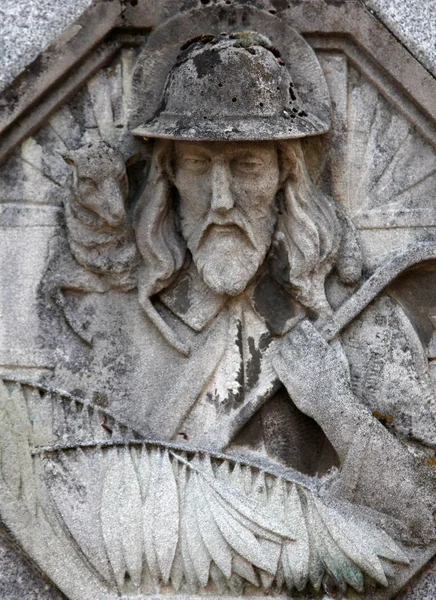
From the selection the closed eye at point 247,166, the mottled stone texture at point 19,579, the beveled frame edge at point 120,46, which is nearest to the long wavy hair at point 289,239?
the closed eye at point 247,166

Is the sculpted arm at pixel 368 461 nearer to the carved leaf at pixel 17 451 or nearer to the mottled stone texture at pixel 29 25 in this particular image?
the carved leaf at pixel 17 451

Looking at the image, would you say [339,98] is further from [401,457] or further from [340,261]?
[401,457]

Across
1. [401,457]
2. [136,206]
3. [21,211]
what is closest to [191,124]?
[136,206]

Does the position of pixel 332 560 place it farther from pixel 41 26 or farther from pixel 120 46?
pixel 41 26

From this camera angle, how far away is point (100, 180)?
12.8 ft

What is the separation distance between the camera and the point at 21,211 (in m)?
4.09

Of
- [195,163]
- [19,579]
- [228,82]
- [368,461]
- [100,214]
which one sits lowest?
[19,579]

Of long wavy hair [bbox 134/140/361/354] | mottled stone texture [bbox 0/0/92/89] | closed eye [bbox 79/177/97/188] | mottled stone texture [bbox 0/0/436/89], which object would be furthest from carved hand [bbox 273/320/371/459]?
mottled stone texture [bbox 0/0/92/89]

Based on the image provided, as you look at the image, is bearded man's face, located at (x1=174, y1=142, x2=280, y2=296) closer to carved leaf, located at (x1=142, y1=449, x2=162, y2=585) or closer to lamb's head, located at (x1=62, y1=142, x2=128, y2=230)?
lamb's head, located at (x1=62, y1=142, x2=128, y2=230)

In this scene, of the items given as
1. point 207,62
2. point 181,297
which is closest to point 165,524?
point 181,297

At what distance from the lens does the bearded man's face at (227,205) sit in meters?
3.87

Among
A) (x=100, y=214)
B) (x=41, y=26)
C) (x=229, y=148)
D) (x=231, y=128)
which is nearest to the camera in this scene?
(x=231, y=128)

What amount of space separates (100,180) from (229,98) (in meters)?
0.51

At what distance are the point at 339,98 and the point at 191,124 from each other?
2.03 feet
